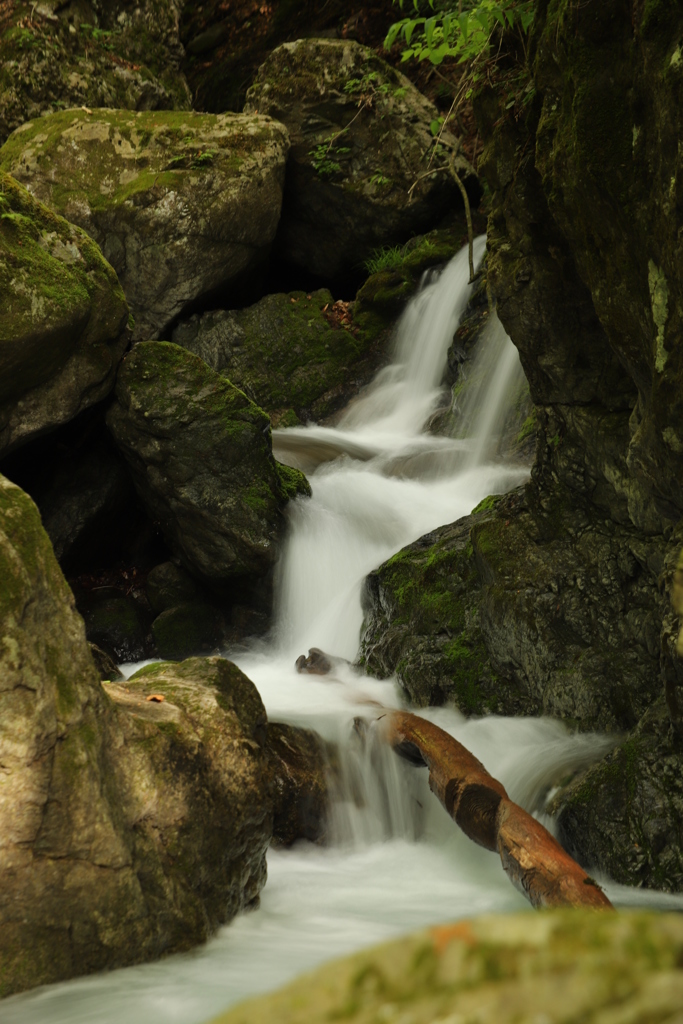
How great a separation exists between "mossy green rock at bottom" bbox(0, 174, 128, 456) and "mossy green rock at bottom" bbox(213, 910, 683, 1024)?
6.32 m

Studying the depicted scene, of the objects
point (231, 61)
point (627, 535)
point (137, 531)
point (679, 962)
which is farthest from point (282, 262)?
point (679, 962)

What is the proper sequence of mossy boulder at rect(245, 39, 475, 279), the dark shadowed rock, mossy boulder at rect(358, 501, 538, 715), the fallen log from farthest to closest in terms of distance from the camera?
mossy boulder at rect(245, 39, 475, 279) → mossy boulder at rect(358, 501, 538, 715) → the dark shadowed rock → the fallen log

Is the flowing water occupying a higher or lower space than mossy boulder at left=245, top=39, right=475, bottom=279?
lower

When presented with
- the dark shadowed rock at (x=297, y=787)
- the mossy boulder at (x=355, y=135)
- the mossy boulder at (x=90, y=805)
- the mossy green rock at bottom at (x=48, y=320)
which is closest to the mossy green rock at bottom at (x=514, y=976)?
the mossy boulder at (x=90, y=805)

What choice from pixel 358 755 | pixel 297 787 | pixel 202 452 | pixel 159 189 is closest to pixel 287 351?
pixel 159 189

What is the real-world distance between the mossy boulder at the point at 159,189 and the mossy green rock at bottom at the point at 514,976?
38.5 feet

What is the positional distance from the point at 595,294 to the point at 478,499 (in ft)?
13.5

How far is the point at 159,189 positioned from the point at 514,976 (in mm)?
12165

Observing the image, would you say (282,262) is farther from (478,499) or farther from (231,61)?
(478,499)

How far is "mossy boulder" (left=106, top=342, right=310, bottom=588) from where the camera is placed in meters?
7.60

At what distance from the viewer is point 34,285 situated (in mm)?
6309

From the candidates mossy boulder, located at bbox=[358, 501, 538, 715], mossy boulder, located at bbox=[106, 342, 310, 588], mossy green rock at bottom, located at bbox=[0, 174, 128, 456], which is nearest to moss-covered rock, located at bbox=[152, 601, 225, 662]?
mossy boulder, located at bbox=[106, 342, 310, 588]

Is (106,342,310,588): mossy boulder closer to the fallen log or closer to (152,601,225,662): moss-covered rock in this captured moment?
(152,601,225,662): moss-covered rock

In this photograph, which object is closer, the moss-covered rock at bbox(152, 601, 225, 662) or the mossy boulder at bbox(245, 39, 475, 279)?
the moss-covered rock at bbox(152, 601, 225, 662)
